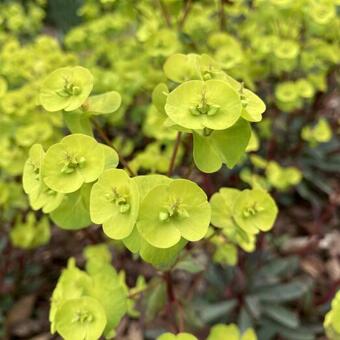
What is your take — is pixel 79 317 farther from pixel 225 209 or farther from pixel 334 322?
pixel 334 322

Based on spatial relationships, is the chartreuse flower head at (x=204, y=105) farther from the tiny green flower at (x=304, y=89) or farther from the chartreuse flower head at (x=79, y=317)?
the tiny green flower at (x=304, y=89)

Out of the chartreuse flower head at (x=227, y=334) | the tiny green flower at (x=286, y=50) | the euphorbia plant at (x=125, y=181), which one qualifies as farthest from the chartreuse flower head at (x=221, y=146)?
the tiny green flower at (x=286, y=50)

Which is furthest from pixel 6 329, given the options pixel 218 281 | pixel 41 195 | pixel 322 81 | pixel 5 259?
pixel 322 81

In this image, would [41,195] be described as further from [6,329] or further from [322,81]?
[322,81]

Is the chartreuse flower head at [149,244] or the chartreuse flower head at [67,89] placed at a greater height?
the chartreuse flower head at [67,89]

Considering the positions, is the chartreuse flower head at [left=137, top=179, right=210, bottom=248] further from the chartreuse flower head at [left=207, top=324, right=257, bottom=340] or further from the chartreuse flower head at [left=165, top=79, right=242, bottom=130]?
the chartreuse flower head at [left=207, top=324, right=257, bottom=340]

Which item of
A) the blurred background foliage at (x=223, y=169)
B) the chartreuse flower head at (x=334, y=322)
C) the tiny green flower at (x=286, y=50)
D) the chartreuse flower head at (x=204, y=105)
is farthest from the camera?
the tiny green flower at (x=286, y=50)
